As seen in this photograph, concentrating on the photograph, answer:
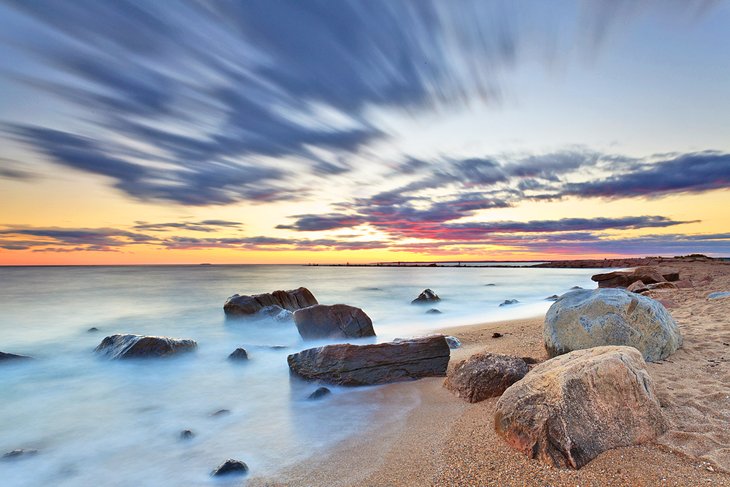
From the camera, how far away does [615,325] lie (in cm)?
558

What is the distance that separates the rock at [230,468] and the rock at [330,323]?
6435 mm

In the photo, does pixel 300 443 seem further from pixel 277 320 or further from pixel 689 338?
pixel 277 320

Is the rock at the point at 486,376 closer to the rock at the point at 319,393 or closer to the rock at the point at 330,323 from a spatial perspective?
the rock at the point at 319,393

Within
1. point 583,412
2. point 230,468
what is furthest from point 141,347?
point 583,412

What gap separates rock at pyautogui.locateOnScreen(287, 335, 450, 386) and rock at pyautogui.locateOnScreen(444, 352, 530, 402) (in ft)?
3.38

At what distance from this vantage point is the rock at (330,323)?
10477 millimetres

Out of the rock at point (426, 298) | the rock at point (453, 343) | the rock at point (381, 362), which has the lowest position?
the rock at point (426, 298)

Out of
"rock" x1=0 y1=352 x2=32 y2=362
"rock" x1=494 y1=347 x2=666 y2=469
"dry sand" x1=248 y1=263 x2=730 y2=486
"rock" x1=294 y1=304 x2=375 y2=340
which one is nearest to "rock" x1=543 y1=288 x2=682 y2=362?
"dry sand" x1=248 y1=263 x2=730 y2=486

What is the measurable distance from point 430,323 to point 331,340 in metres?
4.65

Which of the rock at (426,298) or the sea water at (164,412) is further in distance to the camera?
the rock at (426,298)

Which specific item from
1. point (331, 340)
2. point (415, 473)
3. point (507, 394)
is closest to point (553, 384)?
point (507, 394)

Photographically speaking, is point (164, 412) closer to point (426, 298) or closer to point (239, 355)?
point (239, 355)

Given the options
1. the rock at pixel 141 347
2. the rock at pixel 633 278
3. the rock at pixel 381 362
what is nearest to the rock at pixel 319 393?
the rock at pixel 381 362

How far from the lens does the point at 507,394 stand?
3939 mm
